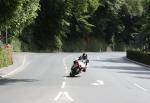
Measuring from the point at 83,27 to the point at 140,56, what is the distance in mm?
38165

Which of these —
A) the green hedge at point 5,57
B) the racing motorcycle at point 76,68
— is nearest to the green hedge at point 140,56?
the green hedge at point 5,57

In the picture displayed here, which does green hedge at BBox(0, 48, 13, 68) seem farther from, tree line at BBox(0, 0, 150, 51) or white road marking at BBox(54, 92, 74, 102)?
tree line at BBox(0, 0, 150, 51)

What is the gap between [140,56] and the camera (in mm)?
58562

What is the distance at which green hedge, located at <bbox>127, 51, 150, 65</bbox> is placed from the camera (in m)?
53.3

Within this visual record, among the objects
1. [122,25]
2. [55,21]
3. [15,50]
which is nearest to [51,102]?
[15,50]

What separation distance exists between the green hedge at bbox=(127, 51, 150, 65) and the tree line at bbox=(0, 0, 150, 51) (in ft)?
8.82

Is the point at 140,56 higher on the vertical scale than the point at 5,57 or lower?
lower

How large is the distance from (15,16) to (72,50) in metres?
68.6

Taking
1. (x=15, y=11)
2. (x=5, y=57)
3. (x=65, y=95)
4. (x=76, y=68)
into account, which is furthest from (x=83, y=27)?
(x=65, y=95)

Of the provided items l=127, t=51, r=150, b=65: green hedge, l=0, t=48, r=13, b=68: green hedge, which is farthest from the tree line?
l=0, t=48, r=13, b=68: green hedge

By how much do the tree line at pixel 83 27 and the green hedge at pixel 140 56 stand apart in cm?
269

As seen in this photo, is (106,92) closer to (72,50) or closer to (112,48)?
(72,50)

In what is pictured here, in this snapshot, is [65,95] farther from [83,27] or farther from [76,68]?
[83,27]

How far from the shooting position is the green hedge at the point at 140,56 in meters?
53.3
